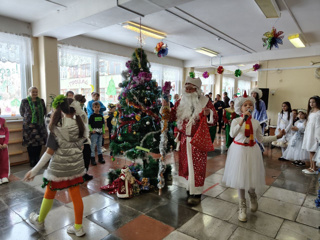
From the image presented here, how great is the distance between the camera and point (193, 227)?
96.7 inches

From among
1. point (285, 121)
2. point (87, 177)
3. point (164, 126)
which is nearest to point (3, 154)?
point (87, 177)

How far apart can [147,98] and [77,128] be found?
1.38 m

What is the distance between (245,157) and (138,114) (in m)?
1.66

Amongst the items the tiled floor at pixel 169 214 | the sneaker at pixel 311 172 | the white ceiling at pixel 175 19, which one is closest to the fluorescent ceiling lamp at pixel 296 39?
the white ceiling at pixel 175 19

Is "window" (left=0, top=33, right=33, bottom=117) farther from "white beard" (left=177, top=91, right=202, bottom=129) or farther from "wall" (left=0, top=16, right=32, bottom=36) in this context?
"white beard" (left=177, top=91, right=202, bottom=129)

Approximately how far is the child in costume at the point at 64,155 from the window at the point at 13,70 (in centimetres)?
363

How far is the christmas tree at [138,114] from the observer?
3.36 meters

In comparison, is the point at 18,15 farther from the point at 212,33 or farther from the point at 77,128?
the point at 212,33

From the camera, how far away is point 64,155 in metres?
2.18

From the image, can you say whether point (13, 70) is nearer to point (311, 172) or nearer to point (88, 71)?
point (88, 71)

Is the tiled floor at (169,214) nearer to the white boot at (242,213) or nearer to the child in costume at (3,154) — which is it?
the white boot at (242,213)

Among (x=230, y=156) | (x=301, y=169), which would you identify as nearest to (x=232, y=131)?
(x=230, y=156)

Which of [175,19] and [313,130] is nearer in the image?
[313,130]

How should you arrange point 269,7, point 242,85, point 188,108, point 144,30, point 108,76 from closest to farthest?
point 188,108 < point 269,7 < point 144,30 < point 108,76 < point 242,85
